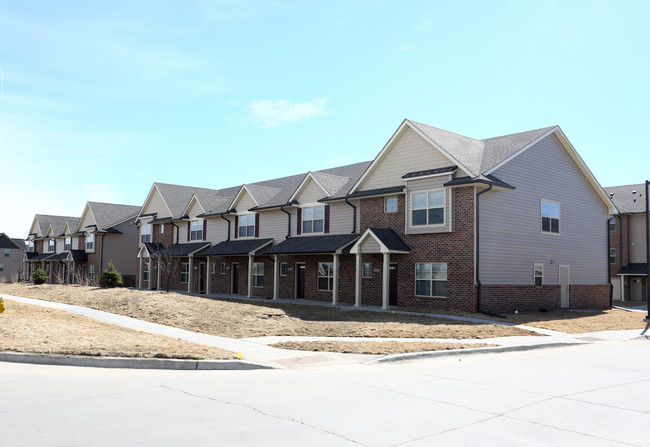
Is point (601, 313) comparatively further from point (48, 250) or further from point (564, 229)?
point (48, 250)

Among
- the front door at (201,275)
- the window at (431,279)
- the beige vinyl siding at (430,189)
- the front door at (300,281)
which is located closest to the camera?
the beige vinyl siding at (430,189)

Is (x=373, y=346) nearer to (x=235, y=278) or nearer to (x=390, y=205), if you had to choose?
(x=390, y=205)

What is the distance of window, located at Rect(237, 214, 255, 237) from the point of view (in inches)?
1425

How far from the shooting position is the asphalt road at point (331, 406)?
20.6ft

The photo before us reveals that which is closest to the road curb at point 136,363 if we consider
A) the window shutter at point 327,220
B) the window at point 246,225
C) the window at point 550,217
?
the window at point 550,217

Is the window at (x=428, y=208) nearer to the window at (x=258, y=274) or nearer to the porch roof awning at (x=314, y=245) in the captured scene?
the porch roof awning at (x=314, y=245)

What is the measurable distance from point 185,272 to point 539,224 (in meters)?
25.7

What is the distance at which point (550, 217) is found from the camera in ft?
87.8

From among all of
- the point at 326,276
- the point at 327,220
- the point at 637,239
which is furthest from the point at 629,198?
the point at 326,276

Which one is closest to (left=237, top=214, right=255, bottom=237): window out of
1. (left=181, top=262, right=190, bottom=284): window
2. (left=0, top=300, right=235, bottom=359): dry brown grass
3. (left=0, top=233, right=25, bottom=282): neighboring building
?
(left=181, top=262, right=190, bottom=284): window

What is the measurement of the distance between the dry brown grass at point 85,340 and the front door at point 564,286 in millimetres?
19923

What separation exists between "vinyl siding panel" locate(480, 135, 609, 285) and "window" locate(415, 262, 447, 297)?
5.68 ft

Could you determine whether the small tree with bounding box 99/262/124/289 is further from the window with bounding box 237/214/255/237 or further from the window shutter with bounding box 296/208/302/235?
the window shutter with bounding box 296/208/302/235

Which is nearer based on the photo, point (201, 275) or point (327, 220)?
point (327, 220)
